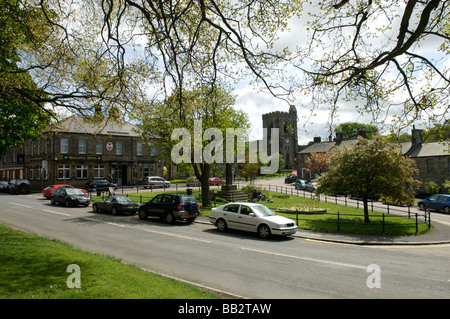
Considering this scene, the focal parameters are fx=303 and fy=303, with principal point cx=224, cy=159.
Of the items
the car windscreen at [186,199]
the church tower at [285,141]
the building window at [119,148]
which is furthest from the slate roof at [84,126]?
the church tower at [285,141]

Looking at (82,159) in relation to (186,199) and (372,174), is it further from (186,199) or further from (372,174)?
(372,174)

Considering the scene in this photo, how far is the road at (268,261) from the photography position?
24.4 ft

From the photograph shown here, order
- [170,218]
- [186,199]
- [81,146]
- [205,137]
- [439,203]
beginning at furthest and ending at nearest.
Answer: [81,146] → [439,203] → [205,137] → [186,199] → [170,218]

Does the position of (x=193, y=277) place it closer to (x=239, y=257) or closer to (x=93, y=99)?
(x=239, y=257)

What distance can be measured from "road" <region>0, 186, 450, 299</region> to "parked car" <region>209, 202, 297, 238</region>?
1.59 feet

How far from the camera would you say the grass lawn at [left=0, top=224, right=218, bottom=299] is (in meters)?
5.52

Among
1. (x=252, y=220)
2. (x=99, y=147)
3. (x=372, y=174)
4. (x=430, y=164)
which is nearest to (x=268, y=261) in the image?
(x=252, y=220)

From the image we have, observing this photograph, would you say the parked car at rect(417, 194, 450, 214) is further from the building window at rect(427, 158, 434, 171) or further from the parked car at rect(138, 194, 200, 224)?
the parked car at rect(138, 194, 200, 224)

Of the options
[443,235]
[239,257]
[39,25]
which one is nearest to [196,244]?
[239,257]

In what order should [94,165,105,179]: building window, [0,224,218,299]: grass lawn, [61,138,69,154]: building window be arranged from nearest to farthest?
1. [0,224,218,299]: grass lawn
2. [61,138,69,154]: building window
3. [94,165,105,179]: building window

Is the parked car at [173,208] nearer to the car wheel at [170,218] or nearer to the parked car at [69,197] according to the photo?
the car wheel at [170,218]

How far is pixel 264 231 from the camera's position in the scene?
14.2 metres

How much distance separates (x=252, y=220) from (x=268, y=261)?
4.80 metres

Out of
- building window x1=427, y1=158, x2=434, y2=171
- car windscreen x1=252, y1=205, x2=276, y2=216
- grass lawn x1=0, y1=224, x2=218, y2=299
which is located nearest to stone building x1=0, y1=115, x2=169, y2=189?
car windscreen x1=252, y1=205, x2=276, y2=216
